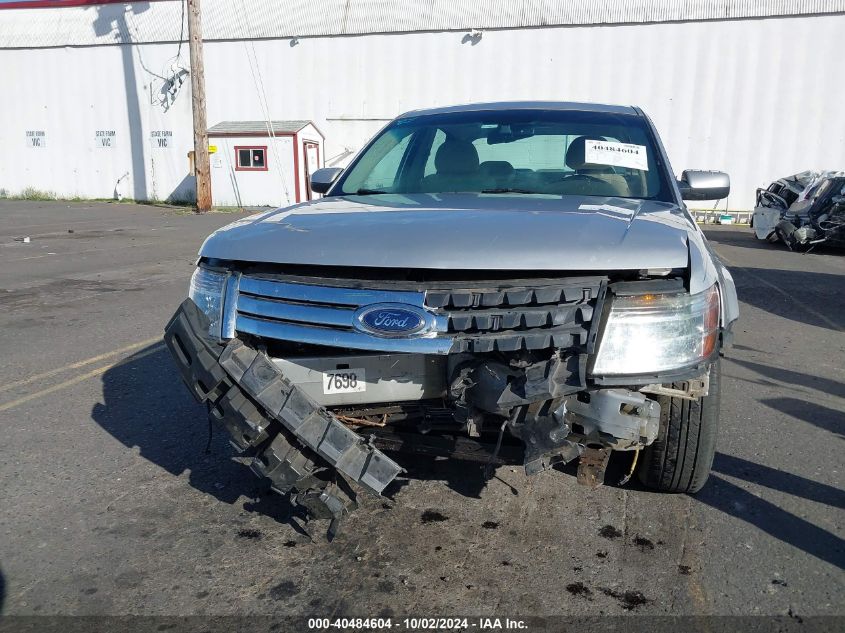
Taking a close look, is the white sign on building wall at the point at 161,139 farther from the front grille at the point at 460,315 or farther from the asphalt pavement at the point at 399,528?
the front grille at the point at 460,315

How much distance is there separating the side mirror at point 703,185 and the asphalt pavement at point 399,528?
1.45 m

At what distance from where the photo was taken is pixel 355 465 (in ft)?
8.77

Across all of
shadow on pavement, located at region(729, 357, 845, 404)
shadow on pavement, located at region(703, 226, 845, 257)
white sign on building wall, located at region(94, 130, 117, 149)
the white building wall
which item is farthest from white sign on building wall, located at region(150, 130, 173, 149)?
shadow on pavement, located at region(729, 357, 845, 404)

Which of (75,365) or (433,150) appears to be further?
(75,365)

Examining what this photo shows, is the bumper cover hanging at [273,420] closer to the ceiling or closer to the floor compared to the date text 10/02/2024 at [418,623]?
closer to the ceiling

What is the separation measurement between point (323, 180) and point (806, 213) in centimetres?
1344

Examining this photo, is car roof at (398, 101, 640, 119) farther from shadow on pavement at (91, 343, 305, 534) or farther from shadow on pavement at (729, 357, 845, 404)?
shadow on pavement at (729, 357, 845, 404)

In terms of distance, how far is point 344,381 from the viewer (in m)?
2.76

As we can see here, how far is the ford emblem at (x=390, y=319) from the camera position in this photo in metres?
2.53

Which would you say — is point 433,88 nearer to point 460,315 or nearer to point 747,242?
point 747,242

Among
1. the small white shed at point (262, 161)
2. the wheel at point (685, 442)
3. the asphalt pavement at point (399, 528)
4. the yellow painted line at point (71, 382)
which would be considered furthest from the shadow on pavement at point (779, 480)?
the small white shed at point (262, 161)

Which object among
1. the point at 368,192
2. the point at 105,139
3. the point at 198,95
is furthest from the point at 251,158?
the point at 368,192

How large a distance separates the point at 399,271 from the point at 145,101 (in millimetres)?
30012

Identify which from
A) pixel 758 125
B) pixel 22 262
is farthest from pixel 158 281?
pixel 758 125
